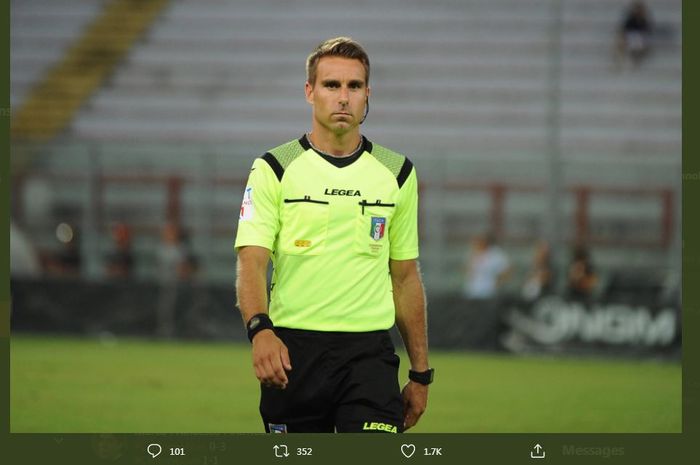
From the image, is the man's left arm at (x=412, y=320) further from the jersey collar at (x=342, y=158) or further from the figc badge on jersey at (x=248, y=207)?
the figc badge on jersey at (x=248, y=207)

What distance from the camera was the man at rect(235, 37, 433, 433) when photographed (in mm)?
5727

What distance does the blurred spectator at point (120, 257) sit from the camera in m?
21.1

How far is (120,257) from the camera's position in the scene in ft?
69.2

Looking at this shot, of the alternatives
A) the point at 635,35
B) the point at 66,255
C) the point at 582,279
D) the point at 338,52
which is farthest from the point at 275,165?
the point at 635,35

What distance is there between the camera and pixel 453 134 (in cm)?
2422

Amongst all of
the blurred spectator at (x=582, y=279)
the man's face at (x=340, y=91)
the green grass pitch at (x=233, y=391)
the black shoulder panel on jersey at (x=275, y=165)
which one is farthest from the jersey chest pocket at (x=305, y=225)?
the blurred spectator at (x=582, y=279)

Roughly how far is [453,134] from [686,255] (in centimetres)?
1654

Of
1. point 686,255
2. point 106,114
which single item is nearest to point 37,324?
point 106,114

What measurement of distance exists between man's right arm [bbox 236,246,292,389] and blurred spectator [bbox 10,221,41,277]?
15763 millimetres
